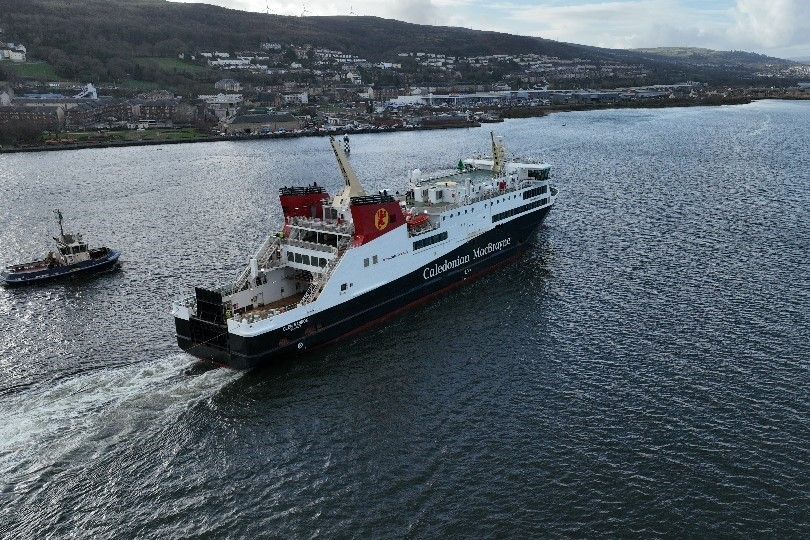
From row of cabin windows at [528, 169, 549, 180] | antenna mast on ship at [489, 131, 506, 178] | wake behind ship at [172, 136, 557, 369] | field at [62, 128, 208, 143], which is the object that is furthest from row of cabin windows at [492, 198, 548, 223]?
field at [62, 128, 208, 143]

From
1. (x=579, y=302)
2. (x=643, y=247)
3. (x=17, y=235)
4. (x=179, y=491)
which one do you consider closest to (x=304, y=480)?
(x=179, y=491)

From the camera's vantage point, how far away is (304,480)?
27.0 m

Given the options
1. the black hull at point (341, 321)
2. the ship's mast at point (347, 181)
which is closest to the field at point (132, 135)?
the ship's mast at point (347, 181)

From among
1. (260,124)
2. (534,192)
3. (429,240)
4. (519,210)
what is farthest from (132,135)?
(429,240)

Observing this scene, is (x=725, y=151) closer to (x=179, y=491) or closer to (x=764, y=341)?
(x=764, y=341)

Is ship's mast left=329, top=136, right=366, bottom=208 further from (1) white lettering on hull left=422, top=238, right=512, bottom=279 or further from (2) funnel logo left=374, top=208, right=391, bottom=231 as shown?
(1) white lettering on hull left=422, top=238, right=512, bottom=279

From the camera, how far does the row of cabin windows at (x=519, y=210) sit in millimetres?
53450

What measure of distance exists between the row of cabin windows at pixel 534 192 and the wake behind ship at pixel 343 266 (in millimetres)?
3185

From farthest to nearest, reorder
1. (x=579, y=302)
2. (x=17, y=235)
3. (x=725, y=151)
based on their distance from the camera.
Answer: (x=725, y=151) → (x=17, y=235) → (x=579, y=302)

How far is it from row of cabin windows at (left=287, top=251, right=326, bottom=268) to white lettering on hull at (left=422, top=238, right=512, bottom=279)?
838 cm

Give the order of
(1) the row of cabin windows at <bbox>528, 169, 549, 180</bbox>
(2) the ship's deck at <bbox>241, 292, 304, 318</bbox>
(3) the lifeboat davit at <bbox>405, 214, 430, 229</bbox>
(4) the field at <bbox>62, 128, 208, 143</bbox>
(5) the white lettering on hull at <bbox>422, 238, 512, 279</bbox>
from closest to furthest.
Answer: (2) the ship's deck at <bbox>241, 292, 304, 318</bbox>, (3) the lifeboat davit at <bbox>405, 214, 430, 229</bbox>, (5) the white lettering on hull at <bbox>422, 238, 512, 279</bbox>, (1) the row of cabin windows at <bbox>528, 169, 549, 180</bbox>, (4) the field at <bbox>62, 128, 208, 143</bbox>

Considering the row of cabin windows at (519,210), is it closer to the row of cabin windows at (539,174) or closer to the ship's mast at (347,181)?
the row of cabin windows at (539,174)

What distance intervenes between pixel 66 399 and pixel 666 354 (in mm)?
33561

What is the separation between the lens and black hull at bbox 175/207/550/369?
36.2 metres
